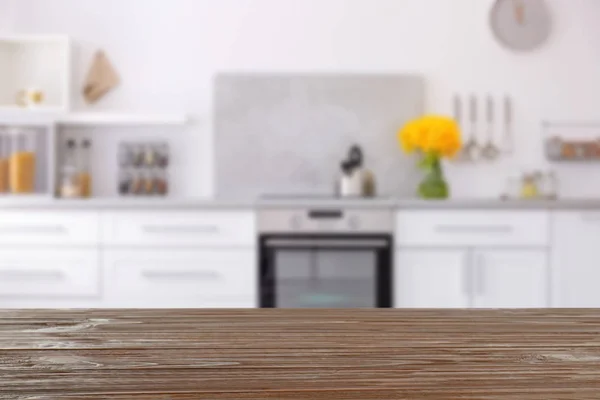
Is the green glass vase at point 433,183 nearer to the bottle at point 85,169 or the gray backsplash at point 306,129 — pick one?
the gray backsplash at point 306,129

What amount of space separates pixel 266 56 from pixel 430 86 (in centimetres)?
97

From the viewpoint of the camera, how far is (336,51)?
3930mm

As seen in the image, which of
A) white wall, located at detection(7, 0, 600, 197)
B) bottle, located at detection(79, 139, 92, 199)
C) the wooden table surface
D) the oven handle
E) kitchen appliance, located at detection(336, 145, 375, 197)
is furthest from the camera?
white wall, located at detection(7, 0, 600, 197)

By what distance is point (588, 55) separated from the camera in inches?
155

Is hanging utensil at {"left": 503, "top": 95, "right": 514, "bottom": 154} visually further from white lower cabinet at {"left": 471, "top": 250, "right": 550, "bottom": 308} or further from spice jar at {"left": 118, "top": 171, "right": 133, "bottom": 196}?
spice jar at {"left": 118, "top": 171, "right": 133, "bottom": 196}

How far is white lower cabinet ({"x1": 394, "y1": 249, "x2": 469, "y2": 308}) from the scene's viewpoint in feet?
10.5

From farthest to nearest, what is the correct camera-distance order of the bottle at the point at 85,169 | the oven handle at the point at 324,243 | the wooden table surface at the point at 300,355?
the bottle at the point at 85,169, the oven handle at the point at 324,243, the wooden table surface at the point at 300,355

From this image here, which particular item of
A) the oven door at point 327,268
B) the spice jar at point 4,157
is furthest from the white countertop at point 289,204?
the spice jar at point 4,157

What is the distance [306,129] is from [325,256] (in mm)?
967

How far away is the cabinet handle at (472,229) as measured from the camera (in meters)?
3.22

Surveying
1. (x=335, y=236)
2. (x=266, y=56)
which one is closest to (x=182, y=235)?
(x=335, y=236)

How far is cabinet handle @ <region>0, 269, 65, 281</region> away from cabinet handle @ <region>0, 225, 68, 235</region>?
185 millimetres

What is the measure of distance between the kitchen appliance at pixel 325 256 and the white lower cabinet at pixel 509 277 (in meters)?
0.43

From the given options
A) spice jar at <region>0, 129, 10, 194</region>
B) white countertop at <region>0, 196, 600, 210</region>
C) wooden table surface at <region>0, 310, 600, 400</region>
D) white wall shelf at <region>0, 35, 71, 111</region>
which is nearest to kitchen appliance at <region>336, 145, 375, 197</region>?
white countertop at <region>0, 196, 600, 210</region>
